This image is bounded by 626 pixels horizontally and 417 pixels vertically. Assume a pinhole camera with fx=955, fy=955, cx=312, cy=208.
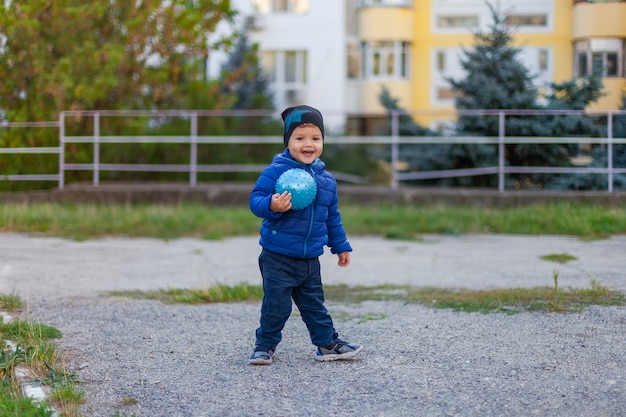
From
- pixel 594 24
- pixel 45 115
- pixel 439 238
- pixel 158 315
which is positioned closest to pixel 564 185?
pixel 439 238

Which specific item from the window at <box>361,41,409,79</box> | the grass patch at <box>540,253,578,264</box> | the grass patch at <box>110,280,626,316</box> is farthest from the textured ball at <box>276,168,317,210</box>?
the window at <box>361,41,409,79</box>

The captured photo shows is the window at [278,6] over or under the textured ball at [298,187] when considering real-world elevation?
over

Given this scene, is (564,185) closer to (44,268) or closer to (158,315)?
(44,268)

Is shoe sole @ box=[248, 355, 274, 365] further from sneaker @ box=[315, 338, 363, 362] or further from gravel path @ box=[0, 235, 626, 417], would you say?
sneaker @ box=[315, 338, 363, 362]

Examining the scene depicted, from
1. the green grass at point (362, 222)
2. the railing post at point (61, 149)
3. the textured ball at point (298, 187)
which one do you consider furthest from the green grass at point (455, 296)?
the railing post at point (61, 149)

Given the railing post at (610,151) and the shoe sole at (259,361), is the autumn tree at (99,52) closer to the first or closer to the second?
the railing post at (610,151)

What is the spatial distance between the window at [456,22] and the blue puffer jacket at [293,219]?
80.1 ft

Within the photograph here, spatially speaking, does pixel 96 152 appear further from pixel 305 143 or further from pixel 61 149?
pixel 305 143

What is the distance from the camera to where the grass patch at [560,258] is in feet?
31.5

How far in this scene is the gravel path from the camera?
4512 mm

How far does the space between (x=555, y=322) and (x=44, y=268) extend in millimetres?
5313

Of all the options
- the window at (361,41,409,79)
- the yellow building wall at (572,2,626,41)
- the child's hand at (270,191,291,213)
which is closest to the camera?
the child's hand at (270,191,291,213)

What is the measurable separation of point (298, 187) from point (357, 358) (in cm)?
105

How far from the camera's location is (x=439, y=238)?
12.2m
